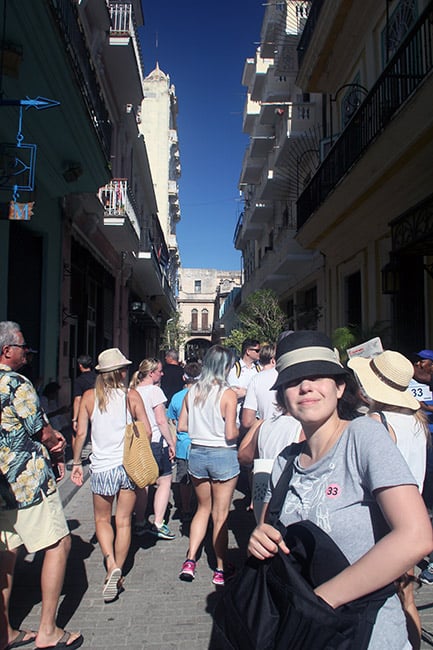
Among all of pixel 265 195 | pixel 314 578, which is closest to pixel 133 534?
pixel 314 578

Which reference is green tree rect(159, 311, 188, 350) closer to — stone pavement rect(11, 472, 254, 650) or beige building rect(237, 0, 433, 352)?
beige building rect(237, 0, 433, 352)

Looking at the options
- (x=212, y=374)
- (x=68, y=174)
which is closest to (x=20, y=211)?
(x=212, y=374)

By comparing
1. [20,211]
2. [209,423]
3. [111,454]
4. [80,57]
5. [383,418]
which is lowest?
[111,454]

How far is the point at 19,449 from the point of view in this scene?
3.20m

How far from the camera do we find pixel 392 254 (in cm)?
806

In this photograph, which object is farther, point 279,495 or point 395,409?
point 395,409

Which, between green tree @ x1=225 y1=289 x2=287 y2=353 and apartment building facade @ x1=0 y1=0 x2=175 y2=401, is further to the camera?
green tree @ x1=225 y1=289 x2=287 y2=353

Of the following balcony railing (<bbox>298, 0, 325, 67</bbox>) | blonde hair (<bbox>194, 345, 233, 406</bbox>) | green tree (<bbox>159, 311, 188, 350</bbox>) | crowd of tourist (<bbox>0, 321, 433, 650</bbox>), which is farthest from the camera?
green tree (<bbox>159, 311, 188, 350</bbox>)

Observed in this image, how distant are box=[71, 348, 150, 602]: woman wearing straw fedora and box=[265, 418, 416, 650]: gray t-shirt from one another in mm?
2675

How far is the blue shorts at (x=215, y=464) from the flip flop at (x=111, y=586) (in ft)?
3.21

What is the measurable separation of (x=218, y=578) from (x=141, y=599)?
25.2 inches

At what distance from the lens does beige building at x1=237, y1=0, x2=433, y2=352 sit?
7.38 meters

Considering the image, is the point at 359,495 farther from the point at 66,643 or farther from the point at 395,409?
the point at 66,643

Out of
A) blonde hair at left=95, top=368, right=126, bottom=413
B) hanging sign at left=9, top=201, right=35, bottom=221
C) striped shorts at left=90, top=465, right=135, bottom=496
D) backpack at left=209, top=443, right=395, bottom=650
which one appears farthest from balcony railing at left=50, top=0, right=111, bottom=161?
backpack at left=209, top=443, right=395, bottom=650
